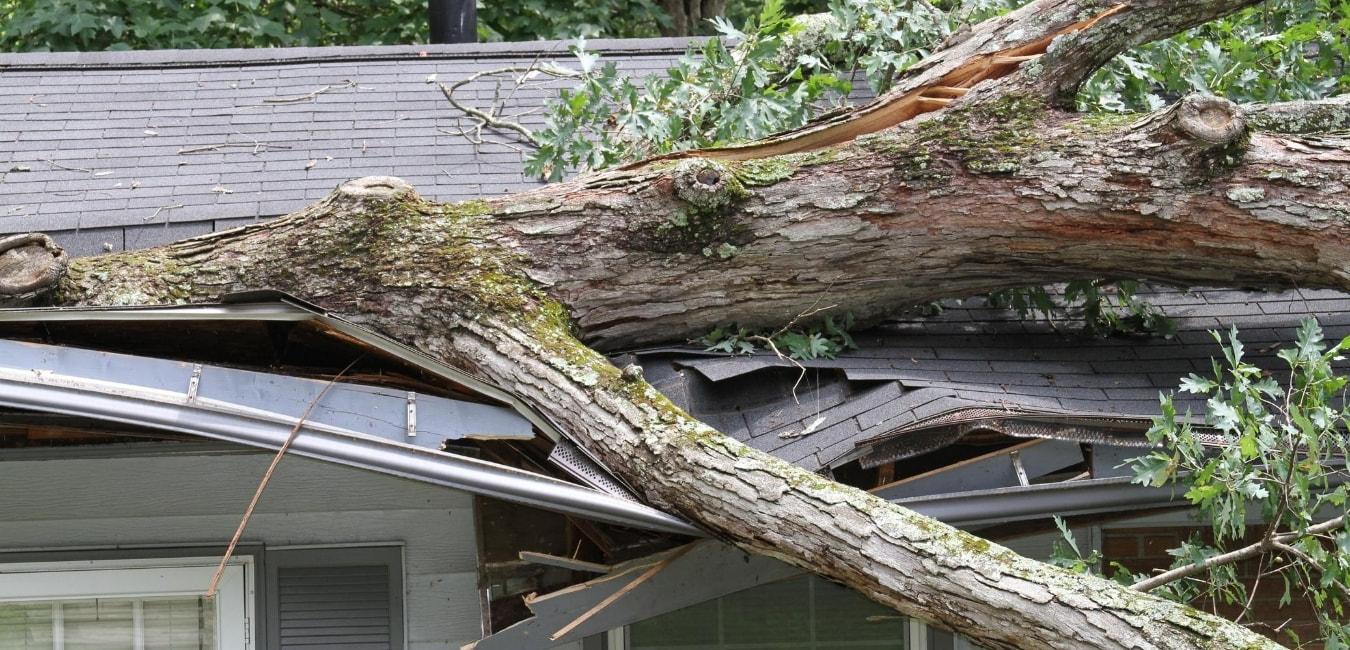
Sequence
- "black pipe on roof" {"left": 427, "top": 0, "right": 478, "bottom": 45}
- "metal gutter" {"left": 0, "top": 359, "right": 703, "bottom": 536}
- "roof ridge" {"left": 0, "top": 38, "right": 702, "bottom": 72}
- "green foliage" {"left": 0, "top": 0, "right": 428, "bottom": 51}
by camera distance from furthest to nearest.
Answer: "green foliage" {"left": 0, "top": 0, "right": 428, "bottom": 51} < "black pipe on roof" {"left": 427, "top": 0, "right": 478, "bottom": 45} < "roof ridge" {"left": 0, "top": 38, "right": 702, "bottom": 72} < "metal gutter" {"left": 0, "top": 359, "right": 703, "bottom": 536}

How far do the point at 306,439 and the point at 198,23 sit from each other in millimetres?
8309

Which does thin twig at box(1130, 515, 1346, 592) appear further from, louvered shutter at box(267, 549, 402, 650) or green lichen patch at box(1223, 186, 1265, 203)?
louvered shutter at box(267, 549, 402, 650)

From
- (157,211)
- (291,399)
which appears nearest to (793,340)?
(291,399)

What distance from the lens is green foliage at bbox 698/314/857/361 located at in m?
3.82

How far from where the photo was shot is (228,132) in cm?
568

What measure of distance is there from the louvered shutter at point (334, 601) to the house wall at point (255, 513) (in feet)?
0.17

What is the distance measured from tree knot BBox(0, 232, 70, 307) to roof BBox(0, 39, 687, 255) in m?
1.23

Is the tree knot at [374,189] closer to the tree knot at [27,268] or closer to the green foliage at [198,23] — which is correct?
the tree knot at [27,268]

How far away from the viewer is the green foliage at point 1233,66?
15.3 ft

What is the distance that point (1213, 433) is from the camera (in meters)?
3.42

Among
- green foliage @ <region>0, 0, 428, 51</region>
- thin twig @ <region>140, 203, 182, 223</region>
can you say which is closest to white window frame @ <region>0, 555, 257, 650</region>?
thin twig @ <region>140, 203, 182, 223</region>

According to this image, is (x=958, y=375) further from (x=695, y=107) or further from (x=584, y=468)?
(x=695, y=107)

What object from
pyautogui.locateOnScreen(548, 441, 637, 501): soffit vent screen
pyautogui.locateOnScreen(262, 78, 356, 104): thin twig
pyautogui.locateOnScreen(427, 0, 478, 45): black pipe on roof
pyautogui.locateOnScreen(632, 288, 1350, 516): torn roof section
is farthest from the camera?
pyautogui.locateOnScreen(427, 0, 478, 45): black pipe on roof

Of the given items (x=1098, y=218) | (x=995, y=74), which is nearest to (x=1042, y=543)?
(x=1098, y=218)
